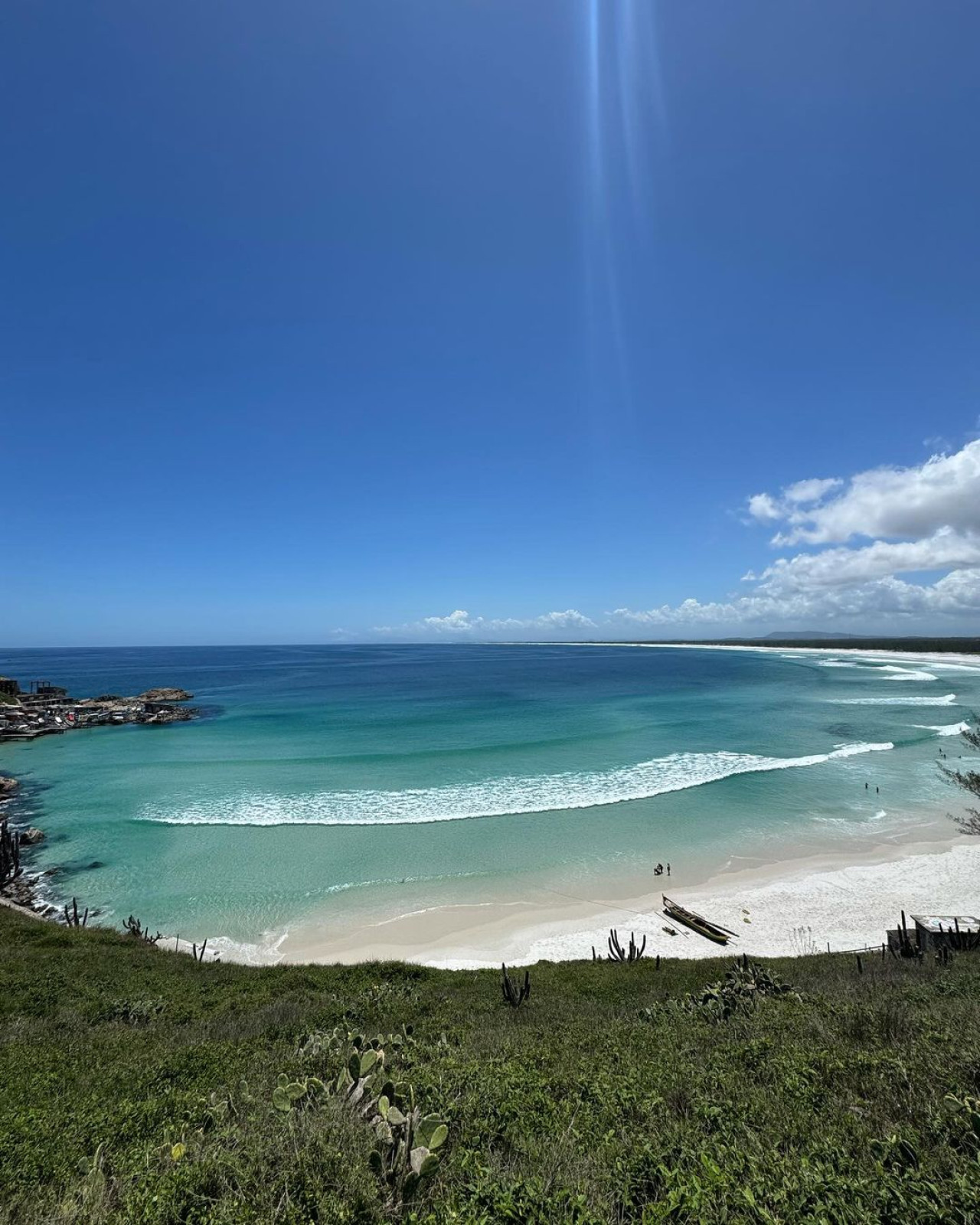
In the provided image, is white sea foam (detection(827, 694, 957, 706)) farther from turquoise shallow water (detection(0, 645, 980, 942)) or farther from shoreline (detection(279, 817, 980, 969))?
shoreline (detection(279, 817, 980, 969))

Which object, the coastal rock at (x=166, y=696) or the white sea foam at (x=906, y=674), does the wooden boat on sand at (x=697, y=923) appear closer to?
the coastal rock at (x=166, y=696)

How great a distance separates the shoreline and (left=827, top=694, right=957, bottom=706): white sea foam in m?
51.5

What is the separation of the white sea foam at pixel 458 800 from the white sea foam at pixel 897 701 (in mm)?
39030

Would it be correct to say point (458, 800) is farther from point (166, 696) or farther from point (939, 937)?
point (166, 696)

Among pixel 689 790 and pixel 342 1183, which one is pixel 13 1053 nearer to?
pixel 342 1183

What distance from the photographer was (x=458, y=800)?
32125mm

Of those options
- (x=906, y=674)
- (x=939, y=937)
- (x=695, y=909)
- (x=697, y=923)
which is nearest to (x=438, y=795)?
(x=695, y=909)

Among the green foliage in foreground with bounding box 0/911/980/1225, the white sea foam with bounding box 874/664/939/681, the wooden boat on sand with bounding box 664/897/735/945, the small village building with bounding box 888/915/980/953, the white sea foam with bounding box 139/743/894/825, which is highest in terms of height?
the green foliage in foreground with bounding box 0/911/980/1225

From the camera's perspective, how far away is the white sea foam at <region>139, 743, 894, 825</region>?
97.9 ft

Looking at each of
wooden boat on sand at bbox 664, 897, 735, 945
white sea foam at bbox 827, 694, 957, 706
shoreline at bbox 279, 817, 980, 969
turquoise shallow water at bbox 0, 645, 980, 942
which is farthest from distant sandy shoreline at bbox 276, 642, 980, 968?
white sea foam at bbox 827, 694, 957, 706

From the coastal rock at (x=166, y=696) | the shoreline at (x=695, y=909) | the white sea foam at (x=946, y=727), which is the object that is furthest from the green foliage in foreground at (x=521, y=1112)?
the coastal rock at (x=166, y=696)

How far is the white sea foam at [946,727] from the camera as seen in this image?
47875 millimetres

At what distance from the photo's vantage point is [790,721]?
182 feet

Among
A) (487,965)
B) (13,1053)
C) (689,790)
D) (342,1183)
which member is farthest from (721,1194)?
(689,790)
